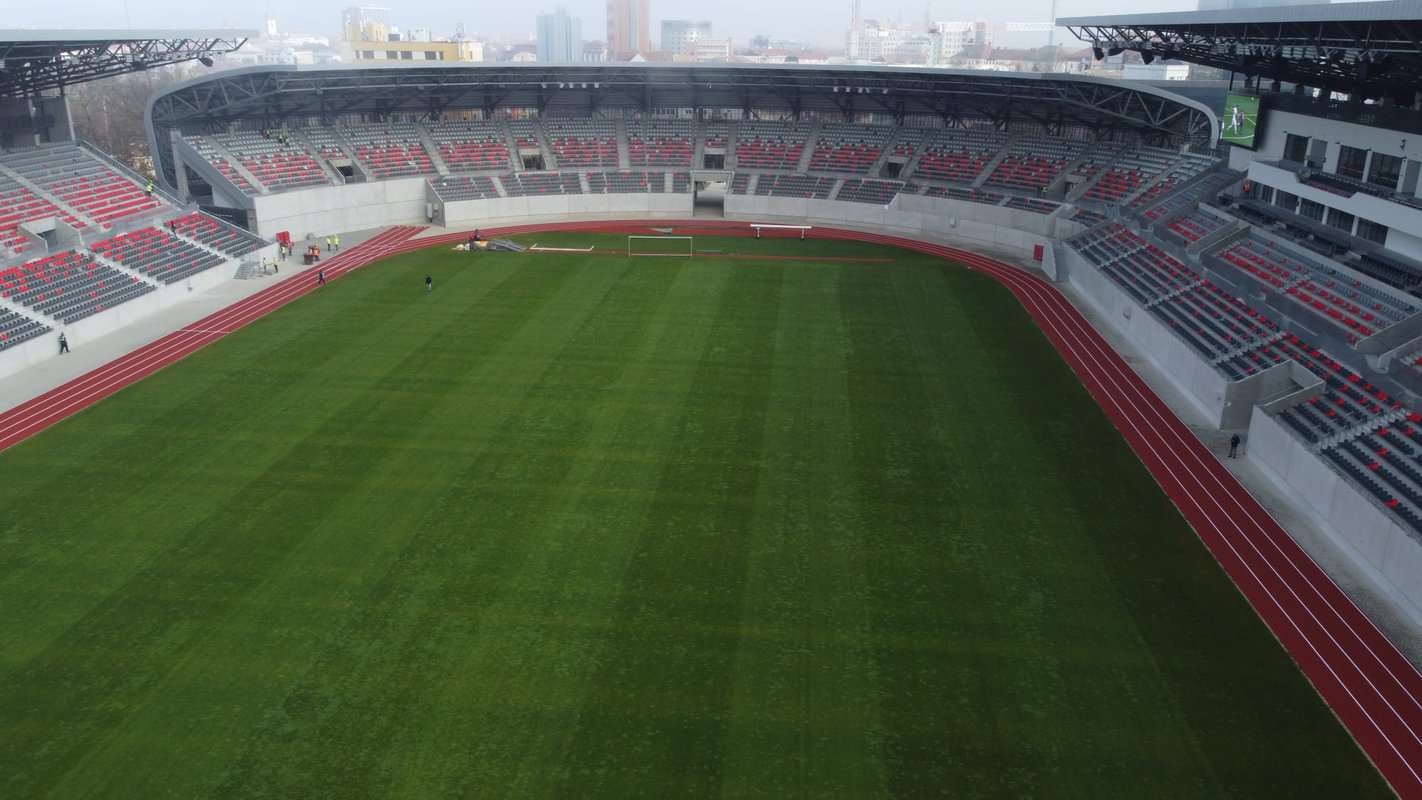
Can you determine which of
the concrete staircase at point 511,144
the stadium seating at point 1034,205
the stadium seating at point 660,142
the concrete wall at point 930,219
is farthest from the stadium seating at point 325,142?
the stadium seating at point 1034,205

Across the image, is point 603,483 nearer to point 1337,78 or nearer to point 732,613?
point 732,613

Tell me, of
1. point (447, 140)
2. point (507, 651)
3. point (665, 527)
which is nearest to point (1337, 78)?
point (665, 527)

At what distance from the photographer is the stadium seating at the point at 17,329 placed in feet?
99.9

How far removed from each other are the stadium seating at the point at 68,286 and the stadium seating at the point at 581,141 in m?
29.3

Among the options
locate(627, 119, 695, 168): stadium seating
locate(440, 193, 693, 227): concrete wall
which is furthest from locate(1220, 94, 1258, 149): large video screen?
locate(627, 119, 695, 168): stadium seating

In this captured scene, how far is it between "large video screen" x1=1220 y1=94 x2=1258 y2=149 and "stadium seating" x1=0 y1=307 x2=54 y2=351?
4408cm

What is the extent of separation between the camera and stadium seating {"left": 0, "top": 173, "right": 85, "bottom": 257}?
36219 millimetres

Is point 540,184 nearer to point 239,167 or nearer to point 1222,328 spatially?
point 239,167

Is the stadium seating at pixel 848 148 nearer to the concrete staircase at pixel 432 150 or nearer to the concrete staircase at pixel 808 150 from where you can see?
the concrete staircase at pixel 808 150

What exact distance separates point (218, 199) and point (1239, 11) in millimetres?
45119

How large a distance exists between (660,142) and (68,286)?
122 feet

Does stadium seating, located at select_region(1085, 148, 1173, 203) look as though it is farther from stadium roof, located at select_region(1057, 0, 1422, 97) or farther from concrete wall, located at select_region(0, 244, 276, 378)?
concrete wall, located at select_region(0, 244, 276, 378)

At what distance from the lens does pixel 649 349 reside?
3284cm

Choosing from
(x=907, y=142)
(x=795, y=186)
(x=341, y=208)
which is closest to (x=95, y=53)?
(x=341, y=208)
